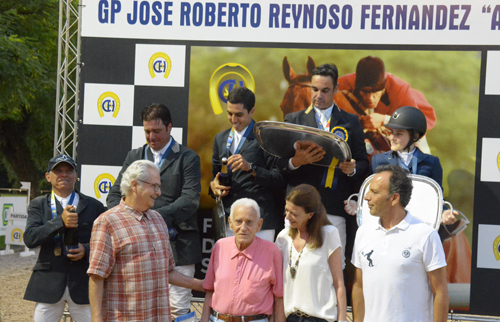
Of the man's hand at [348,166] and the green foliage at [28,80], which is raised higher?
the green foliage at [28,80]

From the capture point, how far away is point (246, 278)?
288cm

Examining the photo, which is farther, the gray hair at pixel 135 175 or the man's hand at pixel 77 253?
the man's hand at pixel 77 253

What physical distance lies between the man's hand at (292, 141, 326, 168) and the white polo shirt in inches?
45.9

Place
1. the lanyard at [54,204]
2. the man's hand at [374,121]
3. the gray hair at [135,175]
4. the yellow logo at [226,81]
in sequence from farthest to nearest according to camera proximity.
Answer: the yellow logo at [226,81] → the man's hand at [374,121] → the lanyard at [54,204] → the gray hair at [135,175]

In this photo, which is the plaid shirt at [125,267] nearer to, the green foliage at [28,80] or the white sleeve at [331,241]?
the white sleeve at [331,241]

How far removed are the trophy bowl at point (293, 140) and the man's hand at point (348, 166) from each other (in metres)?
0.03

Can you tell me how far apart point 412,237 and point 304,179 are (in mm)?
1418

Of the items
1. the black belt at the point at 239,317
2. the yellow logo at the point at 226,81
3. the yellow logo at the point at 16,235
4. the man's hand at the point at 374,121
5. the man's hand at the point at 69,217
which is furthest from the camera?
the yellow logo at the point at 16,235

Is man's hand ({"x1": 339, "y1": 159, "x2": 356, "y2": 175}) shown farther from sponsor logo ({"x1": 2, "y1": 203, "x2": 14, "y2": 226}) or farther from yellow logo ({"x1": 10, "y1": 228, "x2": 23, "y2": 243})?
sponsor logo ({"x1": 2, "y1": 203, "x2": 14, "y2": 226})

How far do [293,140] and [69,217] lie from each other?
1562 millimetres

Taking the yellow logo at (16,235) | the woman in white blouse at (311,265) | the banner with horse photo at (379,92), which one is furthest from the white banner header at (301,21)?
the yellow logo at (16,235)

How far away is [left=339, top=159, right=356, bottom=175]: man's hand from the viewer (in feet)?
11.7

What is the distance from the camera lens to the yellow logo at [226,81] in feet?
15.1

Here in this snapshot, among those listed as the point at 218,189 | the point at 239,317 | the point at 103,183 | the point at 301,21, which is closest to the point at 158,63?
the point at 103,183
